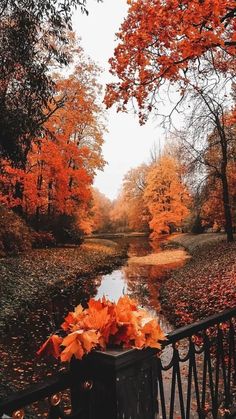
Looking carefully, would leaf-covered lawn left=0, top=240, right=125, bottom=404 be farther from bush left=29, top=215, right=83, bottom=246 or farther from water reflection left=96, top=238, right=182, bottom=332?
bush left=29, top=215, right=83, bottom=246

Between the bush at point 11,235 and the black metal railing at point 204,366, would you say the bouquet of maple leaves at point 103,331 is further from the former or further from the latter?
the bush at point 11,235

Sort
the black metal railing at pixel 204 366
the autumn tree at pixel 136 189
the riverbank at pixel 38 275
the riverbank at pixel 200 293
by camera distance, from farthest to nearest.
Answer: the autumn tree at pixel 136 189 < the riverbank at pixel 38 275 < the riverbank at pixel 200 293 < the black metal railing at pixel 204 366

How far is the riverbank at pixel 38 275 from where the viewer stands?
13602 millimetres

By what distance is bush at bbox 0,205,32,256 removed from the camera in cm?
2020

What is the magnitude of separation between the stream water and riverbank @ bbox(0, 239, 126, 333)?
457 millimetres

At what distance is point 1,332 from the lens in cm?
1071

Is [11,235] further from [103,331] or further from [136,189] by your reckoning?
[136,189]

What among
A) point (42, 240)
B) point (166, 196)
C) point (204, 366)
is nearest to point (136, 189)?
point (166, 196)

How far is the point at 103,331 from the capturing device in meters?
2.69

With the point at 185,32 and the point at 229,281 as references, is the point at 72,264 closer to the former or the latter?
the point at 229,281

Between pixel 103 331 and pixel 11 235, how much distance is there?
19.0 m

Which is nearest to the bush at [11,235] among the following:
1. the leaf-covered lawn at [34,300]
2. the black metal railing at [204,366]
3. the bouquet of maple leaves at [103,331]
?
the leaf-covered lawn at [34,300]

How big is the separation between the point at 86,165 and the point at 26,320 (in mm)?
23747

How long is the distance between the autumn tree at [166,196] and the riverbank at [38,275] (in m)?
22.6
